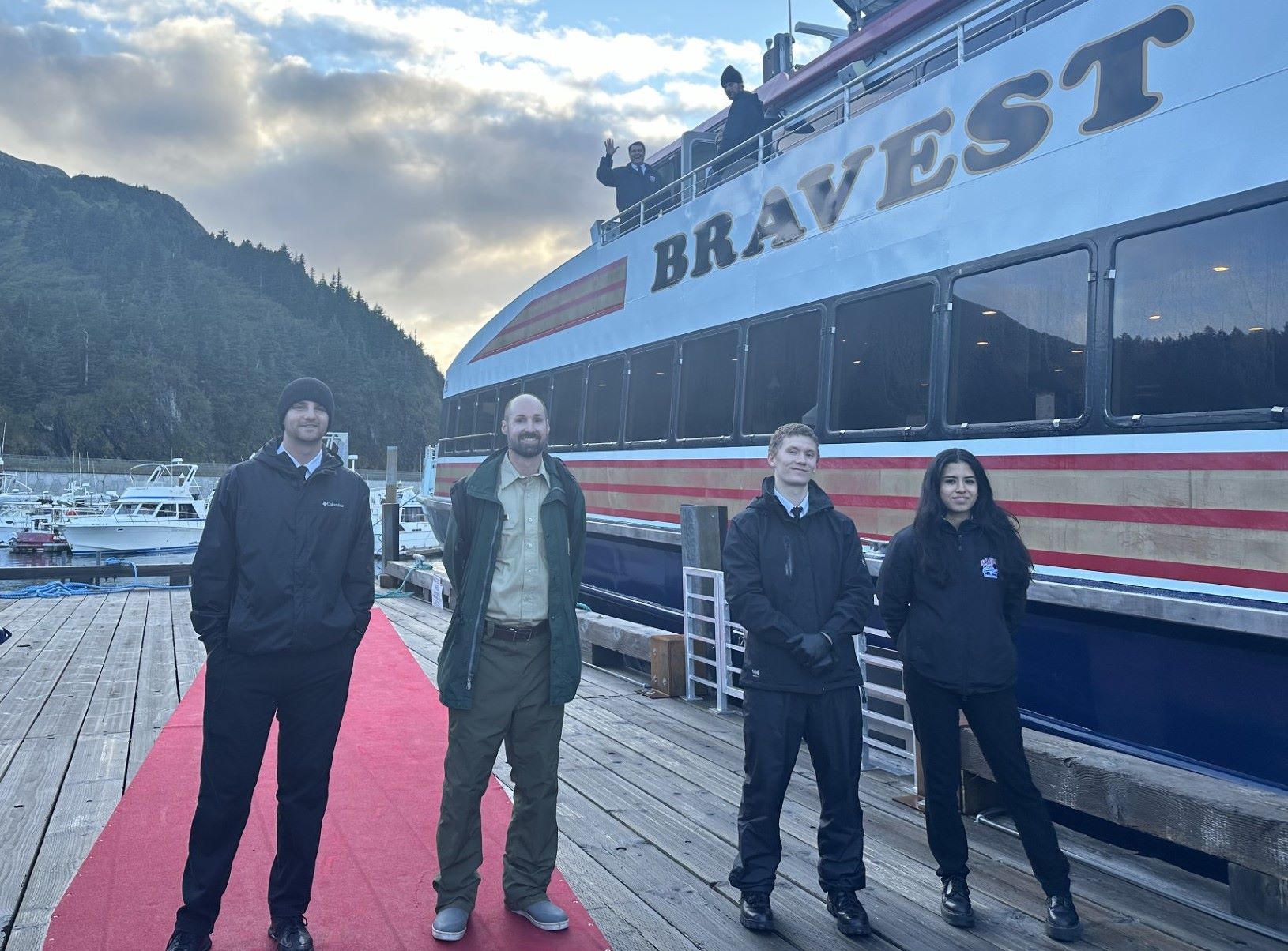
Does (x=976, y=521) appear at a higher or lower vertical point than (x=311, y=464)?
lower

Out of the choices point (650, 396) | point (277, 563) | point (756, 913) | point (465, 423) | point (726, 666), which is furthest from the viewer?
point (465, 423)

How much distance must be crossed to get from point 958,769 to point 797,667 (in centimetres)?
74

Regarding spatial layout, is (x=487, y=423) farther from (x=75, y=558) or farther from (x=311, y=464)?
(x=75, y=558)

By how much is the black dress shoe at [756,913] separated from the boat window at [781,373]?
3.92 meters

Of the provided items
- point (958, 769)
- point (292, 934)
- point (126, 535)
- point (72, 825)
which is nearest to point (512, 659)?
point (292, 934)

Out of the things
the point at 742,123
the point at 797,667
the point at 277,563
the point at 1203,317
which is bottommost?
the point at 797,667

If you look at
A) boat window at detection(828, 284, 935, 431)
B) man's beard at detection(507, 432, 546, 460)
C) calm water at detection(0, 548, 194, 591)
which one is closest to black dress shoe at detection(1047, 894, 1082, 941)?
man's beard at detection(507, 432, 546, 460)

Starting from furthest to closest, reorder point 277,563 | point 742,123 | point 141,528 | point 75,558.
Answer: point 75,558 → point 141,528 → point 742,123 → point 277,563

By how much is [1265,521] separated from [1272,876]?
1.40 metres

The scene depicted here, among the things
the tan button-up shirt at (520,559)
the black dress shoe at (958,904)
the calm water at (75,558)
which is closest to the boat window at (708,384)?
the tan button-up shirt at (520,559)

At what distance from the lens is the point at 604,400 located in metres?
9.99

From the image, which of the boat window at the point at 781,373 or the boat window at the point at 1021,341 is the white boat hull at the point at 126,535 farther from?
the boat window at the point at 1021,341

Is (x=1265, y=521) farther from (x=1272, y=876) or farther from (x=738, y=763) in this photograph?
(x=738, y=763)

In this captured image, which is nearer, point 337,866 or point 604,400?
point 337,866
